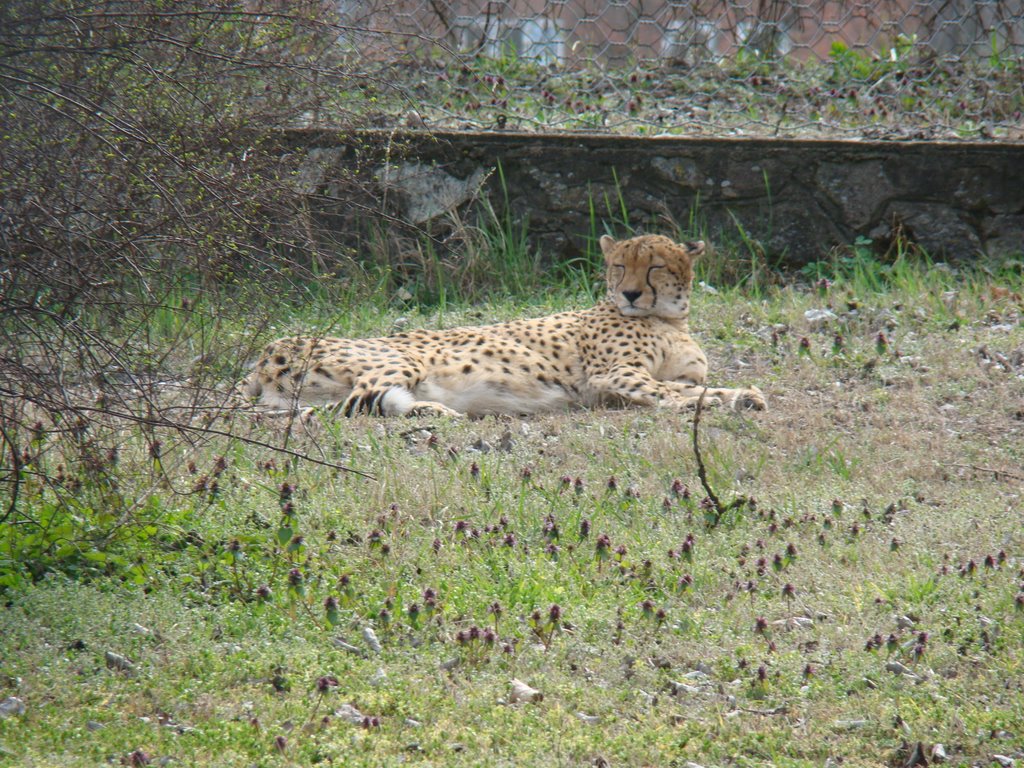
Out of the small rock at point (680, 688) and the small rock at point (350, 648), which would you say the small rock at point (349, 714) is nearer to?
the small rock at point (350, 648)

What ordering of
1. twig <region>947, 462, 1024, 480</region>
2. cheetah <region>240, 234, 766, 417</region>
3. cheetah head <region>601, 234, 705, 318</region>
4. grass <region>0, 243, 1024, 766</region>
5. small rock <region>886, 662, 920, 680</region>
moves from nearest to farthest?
grass <region>0, 243, 1024, 766</region> → small rock <region>886, 662, 920, 680</region> → twig <region>947, 462, 1024, 480</region> → cheetah <region>240, 234, 766, 417</region> → cheetah head <region>601, 234, 705, 318</region>

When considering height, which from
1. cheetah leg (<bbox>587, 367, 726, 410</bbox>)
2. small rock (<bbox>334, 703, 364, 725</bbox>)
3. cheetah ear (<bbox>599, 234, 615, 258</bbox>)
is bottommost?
small rock (<bbox>334, 703, 364, 725</bbox>)

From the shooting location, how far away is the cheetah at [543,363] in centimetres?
638

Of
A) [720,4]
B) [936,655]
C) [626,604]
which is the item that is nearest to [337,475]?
[626,604]

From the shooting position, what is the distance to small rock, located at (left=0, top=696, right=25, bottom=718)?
320 centimetres

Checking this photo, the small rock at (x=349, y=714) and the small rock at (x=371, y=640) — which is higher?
the small rock at (x=371, y=640)

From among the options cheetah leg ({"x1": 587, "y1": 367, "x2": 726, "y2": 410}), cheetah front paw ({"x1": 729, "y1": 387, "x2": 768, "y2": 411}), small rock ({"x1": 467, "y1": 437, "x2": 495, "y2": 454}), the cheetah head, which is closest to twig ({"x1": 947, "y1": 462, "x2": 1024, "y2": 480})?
cheetah front paw ({"x1": 729, "y1": 387, "x2": 768, "y2": 411})

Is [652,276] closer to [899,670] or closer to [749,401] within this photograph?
[749,401]

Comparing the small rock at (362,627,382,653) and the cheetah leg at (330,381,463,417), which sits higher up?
the cheetah leg at (330,381,463,417)

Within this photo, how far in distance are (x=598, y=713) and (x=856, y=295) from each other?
537cm

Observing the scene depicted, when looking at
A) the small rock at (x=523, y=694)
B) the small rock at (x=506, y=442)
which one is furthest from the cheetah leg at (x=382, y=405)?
the small rock at (x=523, y=694)

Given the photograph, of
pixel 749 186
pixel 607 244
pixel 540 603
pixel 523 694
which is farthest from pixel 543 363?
pixel 523 694

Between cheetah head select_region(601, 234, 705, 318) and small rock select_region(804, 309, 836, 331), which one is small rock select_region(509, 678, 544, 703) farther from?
small rock select_region(804, 309, 836, 331)

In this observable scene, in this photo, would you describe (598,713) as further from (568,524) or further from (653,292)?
(653,292)
